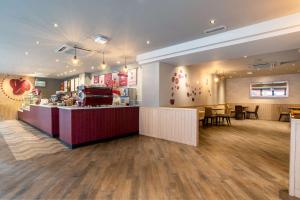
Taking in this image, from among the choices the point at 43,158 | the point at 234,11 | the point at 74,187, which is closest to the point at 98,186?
the point at 74,187

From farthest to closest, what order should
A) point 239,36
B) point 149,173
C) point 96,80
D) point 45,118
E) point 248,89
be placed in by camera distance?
point 248,89 → point 96,80 → point 45,118 → point 239,36 → point 149,173

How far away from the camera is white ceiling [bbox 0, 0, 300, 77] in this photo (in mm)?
2977

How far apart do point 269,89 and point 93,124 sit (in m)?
11.0

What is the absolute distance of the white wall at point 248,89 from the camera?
10156mm

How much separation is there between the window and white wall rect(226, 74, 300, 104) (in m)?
0.20


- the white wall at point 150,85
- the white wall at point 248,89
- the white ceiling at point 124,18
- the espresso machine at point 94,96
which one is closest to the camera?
the white ceiling at point 124,18

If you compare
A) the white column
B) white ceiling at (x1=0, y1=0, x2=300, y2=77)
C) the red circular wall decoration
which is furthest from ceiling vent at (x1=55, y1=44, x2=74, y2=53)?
the red circular wall decoration

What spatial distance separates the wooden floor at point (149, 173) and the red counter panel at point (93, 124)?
1.29ft

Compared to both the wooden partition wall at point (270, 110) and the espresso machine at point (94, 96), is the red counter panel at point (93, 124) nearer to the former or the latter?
the espresso machine at point (94, 96)

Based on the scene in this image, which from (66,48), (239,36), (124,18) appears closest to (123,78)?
(66,48)

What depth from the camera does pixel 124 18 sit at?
3477 mm

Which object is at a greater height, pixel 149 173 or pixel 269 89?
pixel 269 89

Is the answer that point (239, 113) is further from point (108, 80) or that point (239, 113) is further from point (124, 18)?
point (124, 18)

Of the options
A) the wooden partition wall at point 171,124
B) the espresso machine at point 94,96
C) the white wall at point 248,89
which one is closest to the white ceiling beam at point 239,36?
the wooden partition wall at point 171,124
